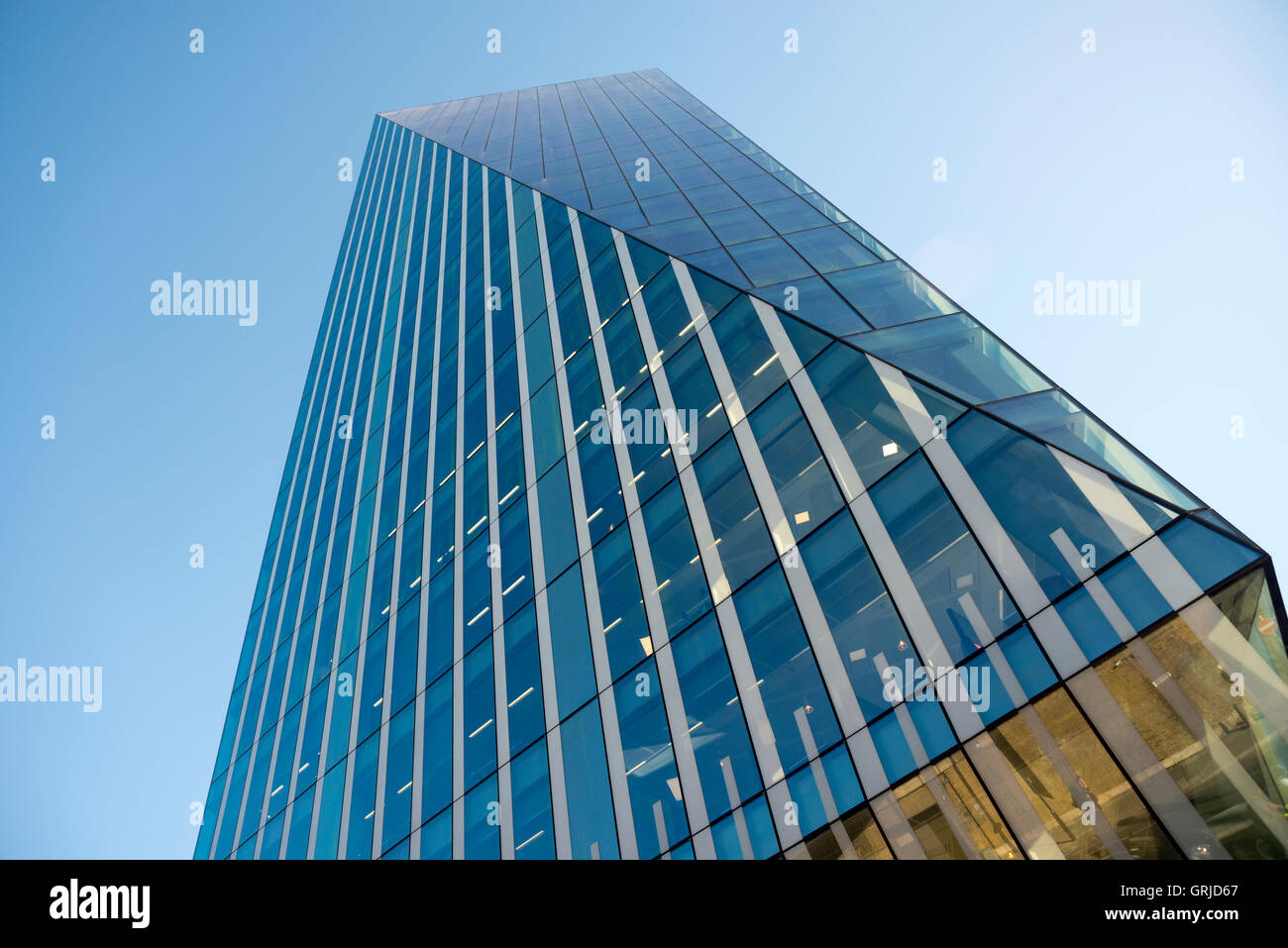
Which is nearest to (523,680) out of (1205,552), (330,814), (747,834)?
(747,834)

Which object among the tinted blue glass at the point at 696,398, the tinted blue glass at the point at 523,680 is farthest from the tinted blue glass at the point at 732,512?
the tinted blue glass at the point at 523,680

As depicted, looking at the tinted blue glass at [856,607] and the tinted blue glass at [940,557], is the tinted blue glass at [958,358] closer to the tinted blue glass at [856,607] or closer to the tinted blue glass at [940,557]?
the tinted blue glass at [940,557]

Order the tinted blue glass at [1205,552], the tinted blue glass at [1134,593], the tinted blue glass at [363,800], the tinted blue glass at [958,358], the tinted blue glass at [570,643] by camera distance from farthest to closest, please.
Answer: the tinted blue glass at [363,800]
the tinted blue glass at [570,643]
the tinted blue glass at [958,358]
the tinted blue glass at [1134,593]
the tinted blue glass at [1205,552]

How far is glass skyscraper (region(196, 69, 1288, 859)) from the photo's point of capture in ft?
37.0

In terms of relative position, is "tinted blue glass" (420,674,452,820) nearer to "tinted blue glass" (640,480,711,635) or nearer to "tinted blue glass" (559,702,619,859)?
"tinted blue glass" (559,702,619,859)

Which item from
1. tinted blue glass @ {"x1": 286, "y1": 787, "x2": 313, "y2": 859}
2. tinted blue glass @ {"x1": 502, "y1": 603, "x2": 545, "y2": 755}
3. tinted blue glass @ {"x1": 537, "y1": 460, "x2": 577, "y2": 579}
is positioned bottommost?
tinted blue glass @ {"x1": 286, "y1": 787, "x2": 313, "y2": 859}

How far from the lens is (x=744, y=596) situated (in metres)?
16.8

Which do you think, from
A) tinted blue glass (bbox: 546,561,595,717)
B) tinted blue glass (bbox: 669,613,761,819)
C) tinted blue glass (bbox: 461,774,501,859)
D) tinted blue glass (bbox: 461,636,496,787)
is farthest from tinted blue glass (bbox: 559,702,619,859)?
tinted blue glass (bbox: 461,636,496,787)

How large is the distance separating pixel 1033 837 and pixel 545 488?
1643cm

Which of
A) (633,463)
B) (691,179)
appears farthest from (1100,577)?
(691,179)

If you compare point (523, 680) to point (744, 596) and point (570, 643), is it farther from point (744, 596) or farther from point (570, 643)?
point (744, 596)

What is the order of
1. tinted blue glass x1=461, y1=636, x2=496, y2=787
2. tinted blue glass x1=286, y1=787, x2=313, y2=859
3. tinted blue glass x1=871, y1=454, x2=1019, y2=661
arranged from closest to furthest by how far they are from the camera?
tinted blue glass x1=871, y1=454, x2=1019, y2=661 < tinted blue glass x1=461, y1=636, x2=496, y2=787 < tinted blue glass x1=286, y1=787, x2=313, y2=859

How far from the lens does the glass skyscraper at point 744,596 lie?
11273mm
